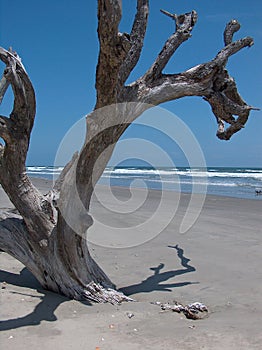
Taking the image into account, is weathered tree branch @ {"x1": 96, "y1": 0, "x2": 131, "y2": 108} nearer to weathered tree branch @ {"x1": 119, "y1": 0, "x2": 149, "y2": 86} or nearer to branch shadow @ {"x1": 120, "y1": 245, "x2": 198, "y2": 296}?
weathered tree branch @ {"x1": 119, "y1": 0, "x2": 149, "y2": 86}

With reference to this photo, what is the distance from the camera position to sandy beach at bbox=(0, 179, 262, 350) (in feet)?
12.2

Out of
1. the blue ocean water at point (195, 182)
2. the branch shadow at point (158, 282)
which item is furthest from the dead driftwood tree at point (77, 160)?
the blue ocean water at point (195, 182)

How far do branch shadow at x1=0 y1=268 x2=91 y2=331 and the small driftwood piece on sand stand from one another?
3.20 ft

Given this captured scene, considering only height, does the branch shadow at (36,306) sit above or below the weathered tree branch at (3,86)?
below

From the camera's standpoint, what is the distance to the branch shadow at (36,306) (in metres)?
4.01

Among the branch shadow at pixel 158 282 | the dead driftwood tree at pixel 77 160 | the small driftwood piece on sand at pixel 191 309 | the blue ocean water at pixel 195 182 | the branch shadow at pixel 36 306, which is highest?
the dead driftwood tree at pixel 77 160

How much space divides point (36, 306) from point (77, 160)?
1692 millimetres

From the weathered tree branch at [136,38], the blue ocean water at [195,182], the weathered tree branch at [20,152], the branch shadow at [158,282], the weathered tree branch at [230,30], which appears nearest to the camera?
the weathered tree branch at [20,152]

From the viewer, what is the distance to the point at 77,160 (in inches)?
A: 188

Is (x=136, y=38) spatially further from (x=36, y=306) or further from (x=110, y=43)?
(x=36, y=306)

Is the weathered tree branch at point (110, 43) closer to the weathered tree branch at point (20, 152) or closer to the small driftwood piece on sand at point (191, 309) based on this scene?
the weathered tree branch at point (20, 152)

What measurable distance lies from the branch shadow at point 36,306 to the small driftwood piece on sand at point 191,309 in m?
0.98

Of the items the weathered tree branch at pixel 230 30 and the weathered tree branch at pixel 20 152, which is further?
the weathered tree branch at pixel 230 30

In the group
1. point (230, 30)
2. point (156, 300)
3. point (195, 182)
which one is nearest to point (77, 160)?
point (156, 300)
